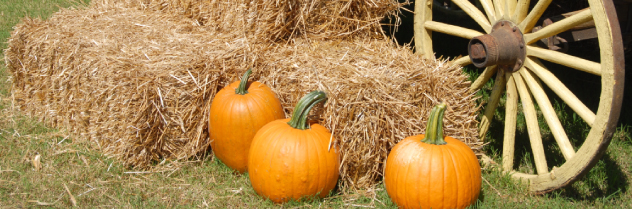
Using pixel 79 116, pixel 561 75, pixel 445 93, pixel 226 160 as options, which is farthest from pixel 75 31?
pixel 561 75

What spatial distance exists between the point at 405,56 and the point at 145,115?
5.68 ft

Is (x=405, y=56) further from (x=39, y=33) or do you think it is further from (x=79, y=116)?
(x=39, y=33)

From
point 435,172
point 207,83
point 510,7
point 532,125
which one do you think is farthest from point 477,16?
point 207,83

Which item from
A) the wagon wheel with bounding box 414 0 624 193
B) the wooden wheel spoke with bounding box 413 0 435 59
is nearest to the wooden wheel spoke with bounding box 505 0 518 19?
the wagon wheel with bounding box 414 0 624 193

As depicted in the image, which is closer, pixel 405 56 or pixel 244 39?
pixel 405 56

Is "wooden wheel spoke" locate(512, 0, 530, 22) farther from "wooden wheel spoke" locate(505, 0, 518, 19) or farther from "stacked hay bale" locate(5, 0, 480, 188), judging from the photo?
"stacked hay bale" locate(5, 0, 480, 188)

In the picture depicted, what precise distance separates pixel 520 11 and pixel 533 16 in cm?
11

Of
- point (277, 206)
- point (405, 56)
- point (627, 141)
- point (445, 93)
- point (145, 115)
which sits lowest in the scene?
point (277, 206)

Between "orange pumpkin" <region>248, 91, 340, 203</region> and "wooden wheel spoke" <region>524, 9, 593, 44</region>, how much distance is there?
1167 millimetres

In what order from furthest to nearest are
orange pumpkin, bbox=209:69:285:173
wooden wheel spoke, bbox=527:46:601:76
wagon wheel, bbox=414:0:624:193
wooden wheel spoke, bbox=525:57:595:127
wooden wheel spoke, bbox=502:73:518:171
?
orange pumpkin, bbox=209:69:285:173 → wooden wheel spoke, bbox=502:73:518:171 → wooden wheel spoke, bbox=525:57:595:127 → wooden wheel spoke, bbox=527:46:601:76 → wagon wheel, bbox=414:0:624:193

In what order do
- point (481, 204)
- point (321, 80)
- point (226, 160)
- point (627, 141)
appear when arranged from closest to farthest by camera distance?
point (481, 204)
point (321, 80)
point (226, 160)
point (627, 141)

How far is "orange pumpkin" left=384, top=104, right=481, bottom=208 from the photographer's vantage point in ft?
7.97

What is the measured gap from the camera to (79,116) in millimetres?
3564

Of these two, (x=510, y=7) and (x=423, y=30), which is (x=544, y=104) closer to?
(x=510, y=7)
